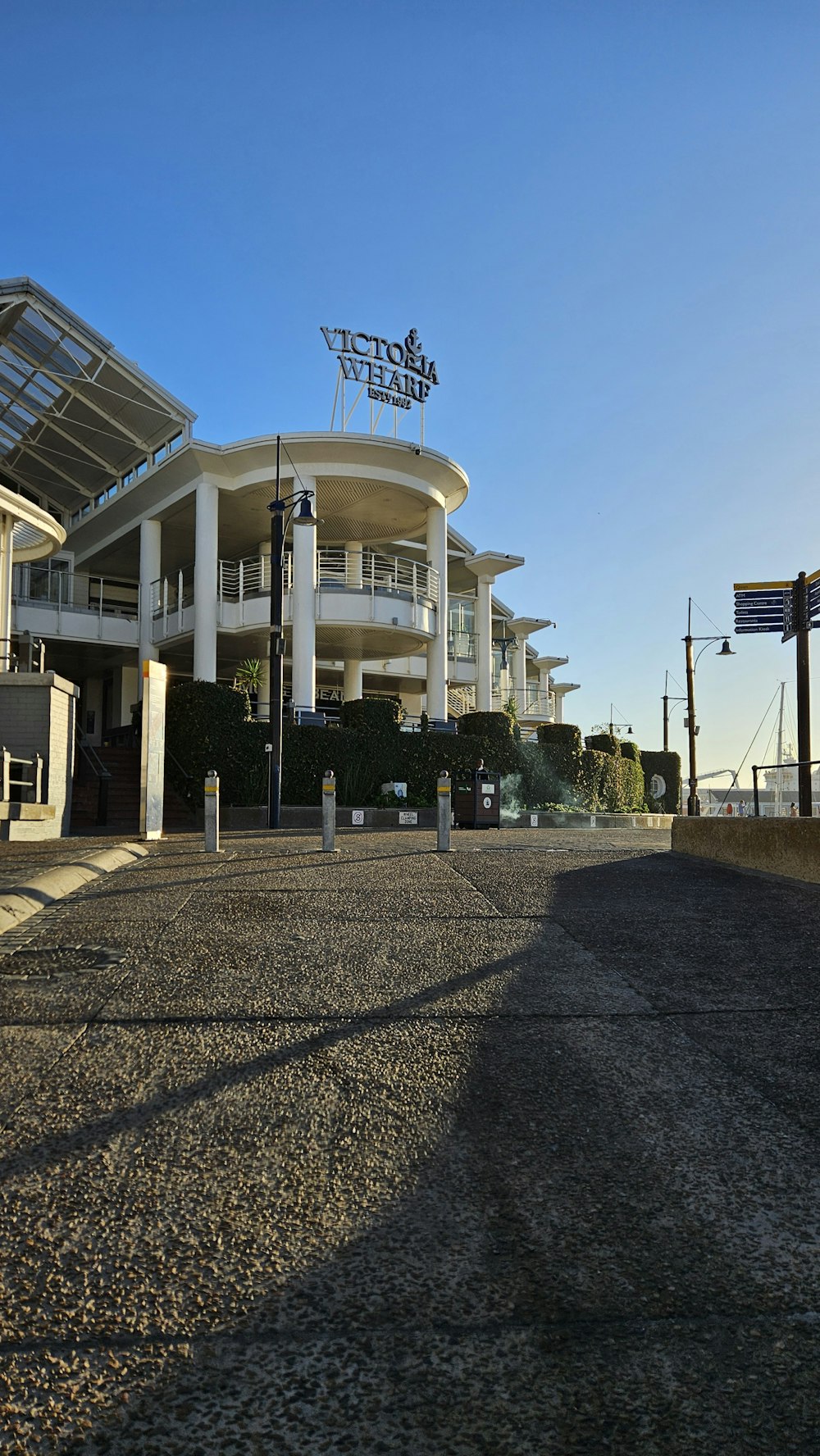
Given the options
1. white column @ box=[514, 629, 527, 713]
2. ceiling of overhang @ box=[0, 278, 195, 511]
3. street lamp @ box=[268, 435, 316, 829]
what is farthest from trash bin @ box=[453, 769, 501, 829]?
white column @ box=[514, 629, 527, 713]

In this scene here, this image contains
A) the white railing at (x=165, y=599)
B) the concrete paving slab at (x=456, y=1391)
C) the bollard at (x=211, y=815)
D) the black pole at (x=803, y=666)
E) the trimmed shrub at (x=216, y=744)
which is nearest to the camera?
the concrete paving slab at (x=456, y=1391)

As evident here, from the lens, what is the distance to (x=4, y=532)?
19891 mm

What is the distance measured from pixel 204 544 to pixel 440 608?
24.3ft

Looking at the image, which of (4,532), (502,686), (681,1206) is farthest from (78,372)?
(681,1206)

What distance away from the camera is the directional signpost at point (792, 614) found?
18984mm

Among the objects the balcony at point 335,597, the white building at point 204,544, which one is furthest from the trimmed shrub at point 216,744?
the balcony at point 335,597

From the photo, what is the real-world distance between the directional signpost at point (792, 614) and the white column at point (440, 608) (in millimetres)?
11212

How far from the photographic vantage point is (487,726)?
94.7 ft

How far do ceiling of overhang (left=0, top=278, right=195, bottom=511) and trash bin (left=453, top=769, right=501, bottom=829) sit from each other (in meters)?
17.2

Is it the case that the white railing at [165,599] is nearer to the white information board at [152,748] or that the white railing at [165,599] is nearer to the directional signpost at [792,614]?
the white information board at [152,748]

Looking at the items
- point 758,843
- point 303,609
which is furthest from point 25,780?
point 303,609

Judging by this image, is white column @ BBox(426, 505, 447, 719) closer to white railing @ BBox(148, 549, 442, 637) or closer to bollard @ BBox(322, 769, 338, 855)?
white railing @ BBox(148, 549, 442, 637)

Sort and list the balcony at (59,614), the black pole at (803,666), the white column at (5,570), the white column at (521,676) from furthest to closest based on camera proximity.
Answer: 1. the white column at (521,676)
2. the balcony at (59,614)
3. the white column at (5,570)
4. the black pole at (803,666)

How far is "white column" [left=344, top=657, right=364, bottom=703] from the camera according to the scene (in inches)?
1368
